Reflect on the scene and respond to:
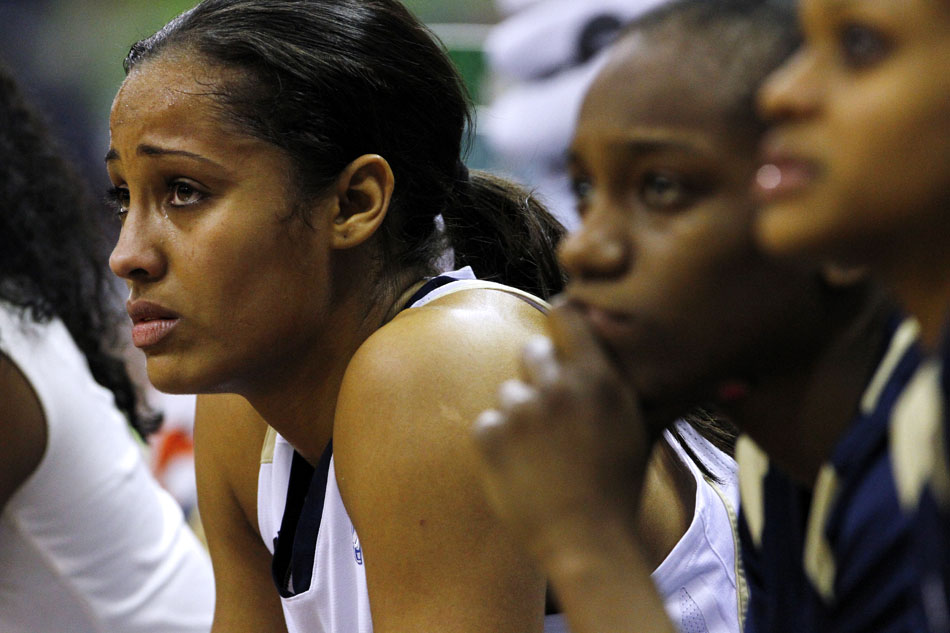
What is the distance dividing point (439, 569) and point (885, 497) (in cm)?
58

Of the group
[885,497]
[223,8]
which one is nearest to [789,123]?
[885,497]

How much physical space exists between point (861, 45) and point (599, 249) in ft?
0.61

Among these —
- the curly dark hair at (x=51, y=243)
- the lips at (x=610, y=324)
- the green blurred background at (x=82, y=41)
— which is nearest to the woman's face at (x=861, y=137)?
the lips at (x=610, y=324)

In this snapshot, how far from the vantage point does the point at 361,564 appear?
138 cm

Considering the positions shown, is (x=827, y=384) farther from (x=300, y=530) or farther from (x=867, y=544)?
(x=300, y=530)

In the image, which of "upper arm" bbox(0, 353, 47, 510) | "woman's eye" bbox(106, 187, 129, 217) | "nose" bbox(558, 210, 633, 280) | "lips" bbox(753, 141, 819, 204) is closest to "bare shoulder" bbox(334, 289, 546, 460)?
"woman's eye" bbox(106, 187, 129, 217)

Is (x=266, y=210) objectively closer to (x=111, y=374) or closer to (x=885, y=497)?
(x=885, y=497)

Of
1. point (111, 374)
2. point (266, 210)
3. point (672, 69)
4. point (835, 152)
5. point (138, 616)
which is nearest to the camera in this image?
point (835, 152)

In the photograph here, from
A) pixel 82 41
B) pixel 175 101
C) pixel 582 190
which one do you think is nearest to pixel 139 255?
pixel 175 101

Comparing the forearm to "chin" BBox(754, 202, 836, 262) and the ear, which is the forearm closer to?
"chin" BBox(754, 202, 836, 262)

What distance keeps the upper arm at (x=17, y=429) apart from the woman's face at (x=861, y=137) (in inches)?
60.1

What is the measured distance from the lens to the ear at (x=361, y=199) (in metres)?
1.39

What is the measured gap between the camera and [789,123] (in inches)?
25.3

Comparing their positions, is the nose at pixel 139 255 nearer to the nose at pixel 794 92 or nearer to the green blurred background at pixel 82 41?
the nose at pixel 794 92
